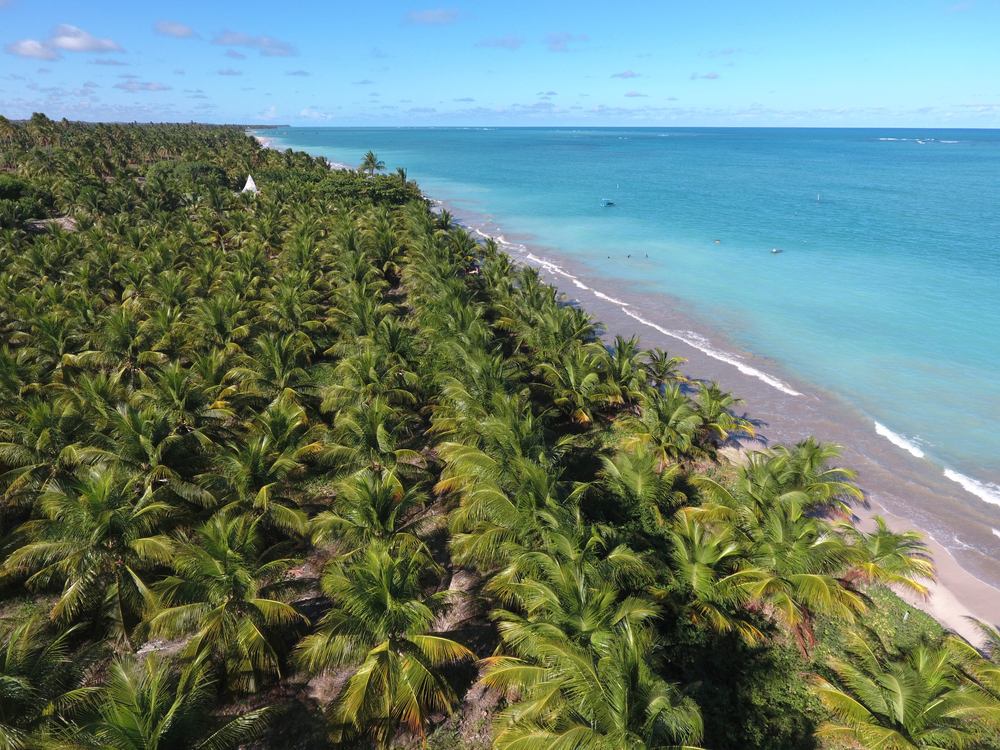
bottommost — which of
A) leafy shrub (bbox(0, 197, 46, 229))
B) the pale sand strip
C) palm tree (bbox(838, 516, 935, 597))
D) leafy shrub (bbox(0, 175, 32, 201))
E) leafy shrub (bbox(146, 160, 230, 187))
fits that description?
the pale sand strip

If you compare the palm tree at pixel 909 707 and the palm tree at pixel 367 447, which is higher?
the palm tree at pixel 367 447

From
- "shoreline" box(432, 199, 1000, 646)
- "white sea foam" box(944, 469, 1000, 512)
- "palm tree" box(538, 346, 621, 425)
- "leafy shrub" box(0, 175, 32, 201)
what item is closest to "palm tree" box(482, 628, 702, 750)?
"shoreline" box(432, 199, 1000, 646)

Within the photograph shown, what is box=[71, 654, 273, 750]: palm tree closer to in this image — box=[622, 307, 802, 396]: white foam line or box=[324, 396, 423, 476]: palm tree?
box=[324, 396, 423, 476]: palm tree

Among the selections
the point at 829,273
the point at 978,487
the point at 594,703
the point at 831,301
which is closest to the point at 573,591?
the point at 594,703

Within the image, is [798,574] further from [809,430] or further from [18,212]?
[18,212]

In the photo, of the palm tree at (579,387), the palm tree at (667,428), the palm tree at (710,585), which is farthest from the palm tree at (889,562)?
the palm tree at (579,387)

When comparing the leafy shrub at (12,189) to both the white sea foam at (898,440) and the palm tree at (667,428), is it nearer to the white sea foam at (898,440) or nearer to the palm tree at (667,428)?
the palm tree at (667,428)

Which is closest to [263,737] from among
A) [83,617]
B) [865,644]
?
[83,617]
